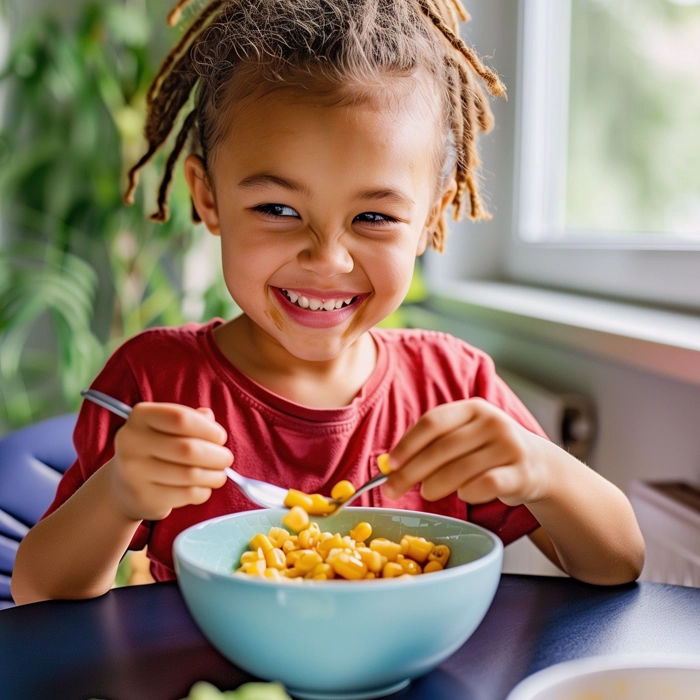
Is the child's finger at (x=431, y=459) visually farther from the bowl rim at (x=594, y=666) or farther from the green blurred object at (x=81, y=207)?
the green blurred object at (x=81, y=207)

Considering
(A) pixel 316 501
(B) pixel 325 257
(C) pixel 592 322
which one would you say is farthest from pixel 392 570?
(C) pixel 592 322

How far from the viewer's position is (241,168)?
0.89 metres

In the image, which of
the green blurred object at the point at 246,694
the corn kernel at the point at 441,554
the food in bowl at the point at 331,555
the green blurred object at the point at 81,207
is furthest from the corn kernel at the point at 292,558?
the green blurred object at the point at 81,207

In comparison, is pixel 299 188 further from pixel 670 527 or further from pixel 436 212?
pixel 670 527

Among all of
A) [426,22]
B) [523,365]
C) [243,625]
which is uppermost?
Answer: [426,22]

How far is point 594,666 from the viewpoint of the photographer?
56 cm

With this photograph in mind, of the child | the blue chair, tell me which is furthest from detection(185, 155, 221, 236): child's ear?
the blue chair

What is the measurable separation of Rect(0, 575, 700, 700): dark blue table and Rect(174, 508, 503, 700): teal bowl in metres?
0.05

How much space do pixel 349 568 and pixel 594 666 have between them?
18 cm

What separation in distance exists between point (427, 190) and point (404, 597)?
1.83 feet

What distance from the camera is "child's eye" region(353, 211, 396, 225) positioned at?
0.89 metres

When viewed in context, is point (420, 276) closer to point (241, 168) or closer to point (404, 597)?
point (241, 168)

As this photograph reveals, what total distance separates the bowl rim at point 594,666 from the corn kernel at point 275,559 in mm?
196

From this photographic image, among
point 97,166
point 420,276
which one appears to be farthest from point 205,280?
point 420,276
